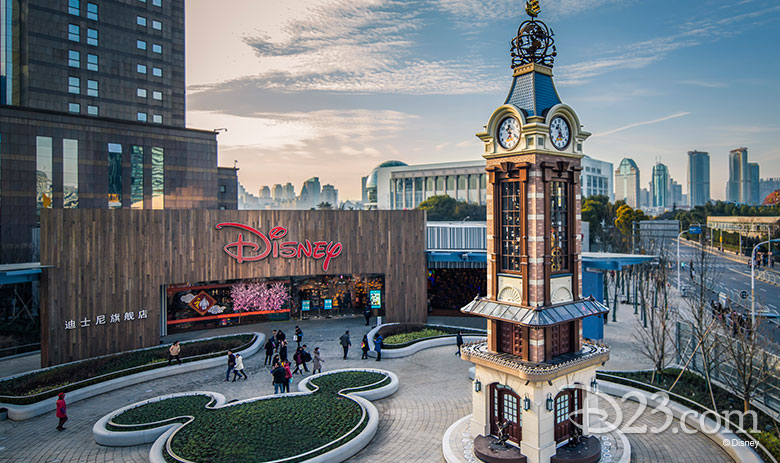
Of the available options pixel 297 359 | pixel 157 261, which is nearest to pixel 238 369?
pixel 297 359

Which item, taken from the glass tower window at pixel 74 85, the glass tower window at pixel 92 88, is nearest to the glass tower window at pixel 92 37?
the glass tower window at pixel 92 88

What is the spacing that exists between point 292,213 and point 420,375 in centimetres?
1566

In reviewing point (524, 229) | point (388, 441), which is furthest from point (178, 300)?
point (524, 229)

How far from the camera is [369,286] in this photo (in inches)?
1515

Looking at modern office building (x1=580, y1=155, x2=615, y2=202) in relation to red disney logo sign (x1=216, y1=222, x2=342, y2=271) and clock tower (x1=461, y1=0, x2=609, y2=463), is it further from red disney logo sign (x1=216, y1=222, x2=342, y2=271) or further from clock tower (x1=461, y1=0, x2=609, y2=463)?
clock tower (x1=461, y1=0, x2=609, y2=463)

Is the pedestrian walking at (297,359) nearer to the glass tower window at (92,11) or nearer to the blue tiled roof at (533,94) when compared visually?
the blue tiled roof at (533,94)

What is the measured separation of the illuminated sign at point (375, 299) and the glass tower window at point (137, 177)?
28.7 meters

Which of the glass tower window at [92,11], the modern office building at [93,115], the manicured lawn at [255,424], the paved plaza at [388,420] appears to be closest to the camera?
the manicured lawn at [255,424]

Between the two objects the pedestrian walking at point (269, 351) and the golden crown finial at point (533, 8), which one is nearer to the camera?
the golden crown finial at point (533, 8)

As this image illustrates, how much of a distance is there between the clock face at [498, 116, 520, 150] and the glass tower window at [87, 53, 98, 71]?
171 feet

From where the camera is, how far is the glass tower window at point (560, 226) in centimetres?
1580

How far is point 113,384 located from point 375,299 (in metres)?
18.9

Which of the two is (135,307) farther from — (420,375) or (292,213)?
(420,375)

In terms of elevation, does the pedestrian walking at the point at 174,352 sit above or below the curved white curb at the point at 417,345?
above
